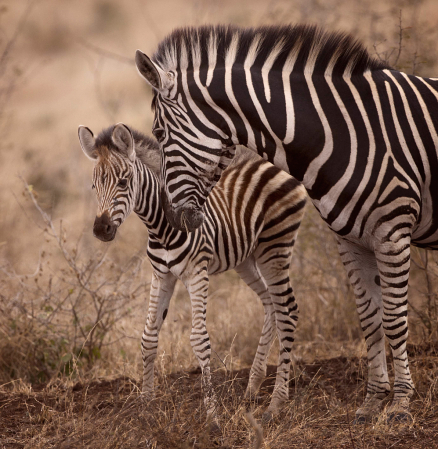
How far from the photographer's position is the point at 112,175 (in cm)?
476

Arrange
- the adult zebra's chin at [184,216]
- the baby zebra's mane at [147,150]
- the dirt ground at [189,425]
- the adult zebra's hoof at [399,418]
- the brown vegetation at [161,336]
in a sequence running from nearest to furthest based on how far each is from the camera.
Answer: the dirt ground at [189,425], the brown vegetation at [161,336], the adult zebra's hoof at [399,418], the adult zebra's chin at [184,216], the baby zebra's mane at [147,150]

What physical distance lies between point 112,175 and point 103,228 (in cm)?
52

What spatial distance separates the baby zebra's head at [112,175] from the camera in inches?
182

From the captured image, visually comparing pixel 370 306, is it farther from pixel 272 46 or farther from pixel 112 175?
pixel 112 175

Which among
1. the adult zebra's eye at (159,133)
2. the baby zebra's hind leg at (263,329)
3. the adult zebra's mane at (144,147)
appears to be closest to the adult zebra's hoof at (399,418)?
the baby zebra's hind leg at (263,329)

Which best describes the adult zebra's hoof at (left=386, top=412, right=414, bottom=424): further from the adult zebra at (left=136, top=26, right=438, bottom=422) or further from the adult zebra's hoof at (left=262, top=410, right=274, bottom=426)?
the adult zebra's hoof at (left=262, top=410, right=274, bottom=426)

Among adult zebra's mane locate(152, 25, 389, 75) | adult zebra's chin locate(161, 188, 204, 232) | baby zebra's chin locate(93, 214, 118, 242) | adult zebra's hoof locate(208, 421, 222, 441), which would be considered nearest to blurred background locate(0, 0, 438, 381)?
adult zebra's hoof locate(208, 421, 222, 441)

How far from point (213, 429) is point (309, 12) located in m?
7.85

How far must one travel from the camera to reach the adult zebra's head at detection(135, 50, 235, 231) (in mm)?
4227

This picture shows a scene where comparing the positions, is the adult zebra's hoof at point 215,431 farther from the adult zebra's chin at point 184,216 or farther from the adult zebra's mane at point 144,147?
the adult zebra's mane at point 144,147

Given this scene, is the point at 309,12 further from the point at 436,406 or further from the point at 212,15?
the point at 436,406

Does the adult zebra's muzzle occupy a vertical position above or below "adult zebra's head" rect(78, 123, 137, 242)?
below

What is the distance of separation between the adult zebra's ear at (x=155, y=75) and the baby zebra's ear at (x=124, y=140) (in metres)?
0.74

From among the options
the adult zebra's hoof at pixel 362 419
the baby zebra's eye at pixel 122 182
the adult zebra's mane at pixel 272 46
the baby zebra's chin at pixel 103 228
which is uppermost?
the adult zebra's mane at pixel 272 46
